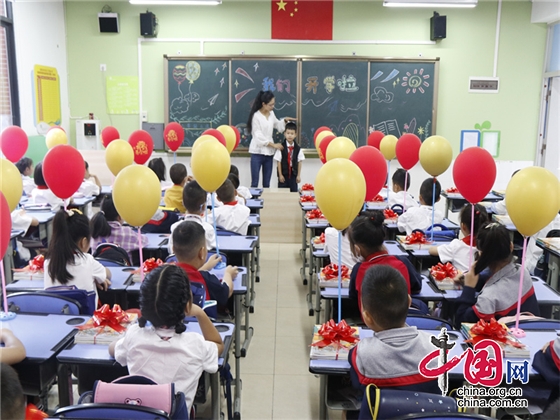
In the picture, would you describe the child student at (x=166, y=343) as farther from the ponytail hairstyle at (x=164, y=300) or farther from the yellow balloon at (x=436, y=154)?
the yellow balloon at (x=436, y=154)

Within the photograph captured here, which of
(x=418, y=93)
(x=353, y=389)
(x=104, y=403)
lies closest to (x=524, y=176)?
(x=353, y=389)

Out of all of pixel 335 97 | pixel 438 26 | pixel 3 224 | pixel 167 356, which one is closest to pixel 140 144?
pixel 3 224

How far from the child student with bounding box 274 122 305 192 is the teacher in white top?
119 millimetres

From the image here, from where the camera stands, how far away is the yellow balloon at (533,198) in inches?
89.0

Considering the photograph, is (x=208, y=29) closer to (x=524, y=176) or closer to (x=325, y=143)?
(x=325, y=143)

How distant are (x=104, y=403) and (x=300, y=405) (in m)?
1.50

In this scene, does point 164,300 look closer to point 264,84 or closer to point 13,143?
point 13,143

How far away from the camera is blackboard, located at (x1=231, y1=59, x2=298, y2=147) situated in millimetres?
7551

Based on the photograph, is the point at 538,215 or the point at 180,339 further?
the point at 538,215

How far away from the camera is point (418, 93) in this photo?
763cm

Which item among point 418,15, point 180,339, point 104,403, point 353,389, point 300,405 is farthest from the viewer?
point 418,15

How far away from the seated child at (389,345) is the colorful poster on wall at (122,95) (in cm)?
661

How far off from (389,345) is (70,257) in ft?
5.41

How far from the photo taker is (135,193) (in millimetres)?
2658
